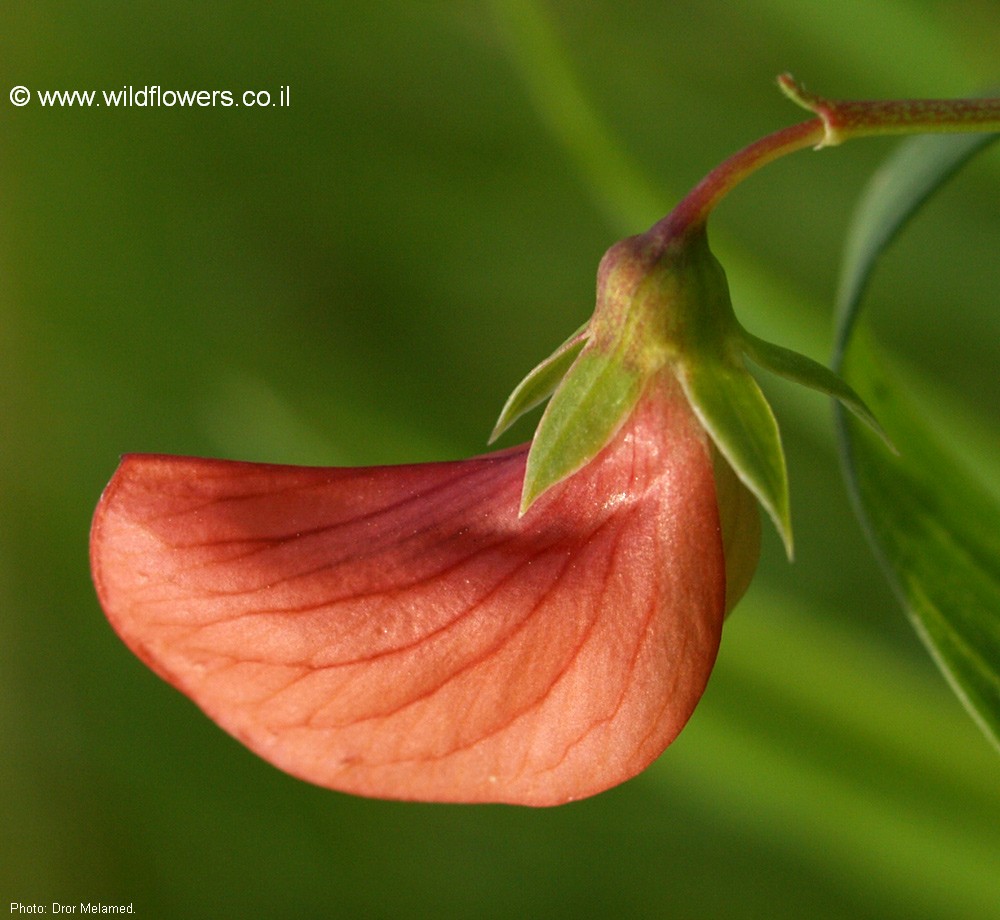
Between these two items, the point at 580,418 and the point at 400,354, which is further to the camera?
the point at 400,354

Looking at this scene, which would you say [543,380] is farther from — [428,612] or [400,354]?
[400,354]

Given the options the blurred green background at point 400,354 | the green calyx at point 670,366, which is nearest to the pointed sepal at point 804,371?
the green calyx at point 670,366

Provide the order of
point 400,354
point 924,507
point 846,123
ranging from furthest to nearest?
point 400,354 → point 924,507 → point 846,123

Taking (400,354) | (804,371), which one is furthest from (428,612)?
(400,354)

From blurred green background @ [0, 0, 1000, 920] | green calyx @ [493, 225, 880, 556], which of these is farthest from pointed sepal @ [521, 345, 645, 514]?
blurred green background @ [0, 0, 1000, 920]

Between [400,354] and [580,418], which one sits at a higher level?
[400,354]

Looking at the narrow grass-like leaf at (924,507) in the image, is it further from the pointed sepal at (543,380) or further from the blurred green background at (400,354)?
the blurred green background at (400,354)

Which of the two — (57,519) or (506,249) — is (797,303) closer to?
(506,249)
